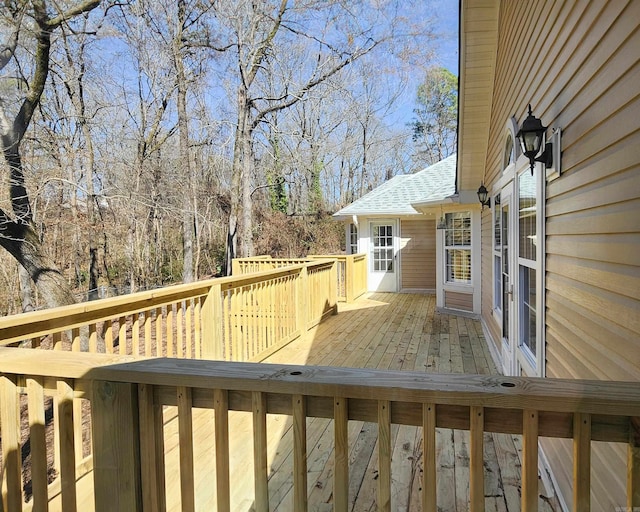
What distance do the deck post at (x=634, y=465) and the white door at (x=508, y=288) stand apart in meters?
2.87

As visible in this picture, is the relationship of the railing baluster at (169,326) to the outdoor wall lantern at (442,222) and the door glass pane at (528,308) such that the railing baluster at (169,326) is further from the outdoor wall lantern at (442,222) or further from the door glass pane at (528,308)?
the outdoor wall lantern at (442,222)

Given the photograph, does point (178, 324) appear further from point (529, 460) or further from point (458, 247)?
point (458, 247)

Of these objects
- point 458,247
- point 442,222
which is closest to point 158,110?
point 442,222

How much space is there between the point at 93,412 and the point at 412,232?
34.0 feet

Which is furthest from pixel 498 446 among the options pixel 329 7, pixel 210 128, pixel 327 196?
pixel 327 196

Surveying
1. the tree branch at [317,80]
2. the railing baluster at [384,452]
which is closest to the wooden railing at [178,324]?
the railing baluster at [384,452]

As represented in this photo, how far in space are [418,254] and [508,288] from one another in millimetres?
6935

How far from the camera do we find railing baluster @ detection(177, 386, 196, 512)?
1185 millimetres

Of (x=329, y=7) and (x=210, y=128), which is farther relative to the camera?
(x=210, y=128)

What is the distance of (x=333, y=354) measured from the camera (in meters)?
5.01

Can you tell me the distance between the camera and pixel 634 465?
925 millimetres

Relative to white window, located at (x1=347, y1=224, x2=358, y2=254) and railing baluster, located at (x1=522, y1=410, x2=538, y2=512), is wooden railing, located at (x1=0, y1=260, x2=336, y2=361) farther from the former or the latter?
white window, located at (x1=347, y1=224, x2=358, y2=254)

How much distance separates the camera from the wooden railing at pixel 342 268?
8.60 meters

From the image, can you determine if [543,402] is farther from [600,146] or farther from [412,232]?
[412,232]
